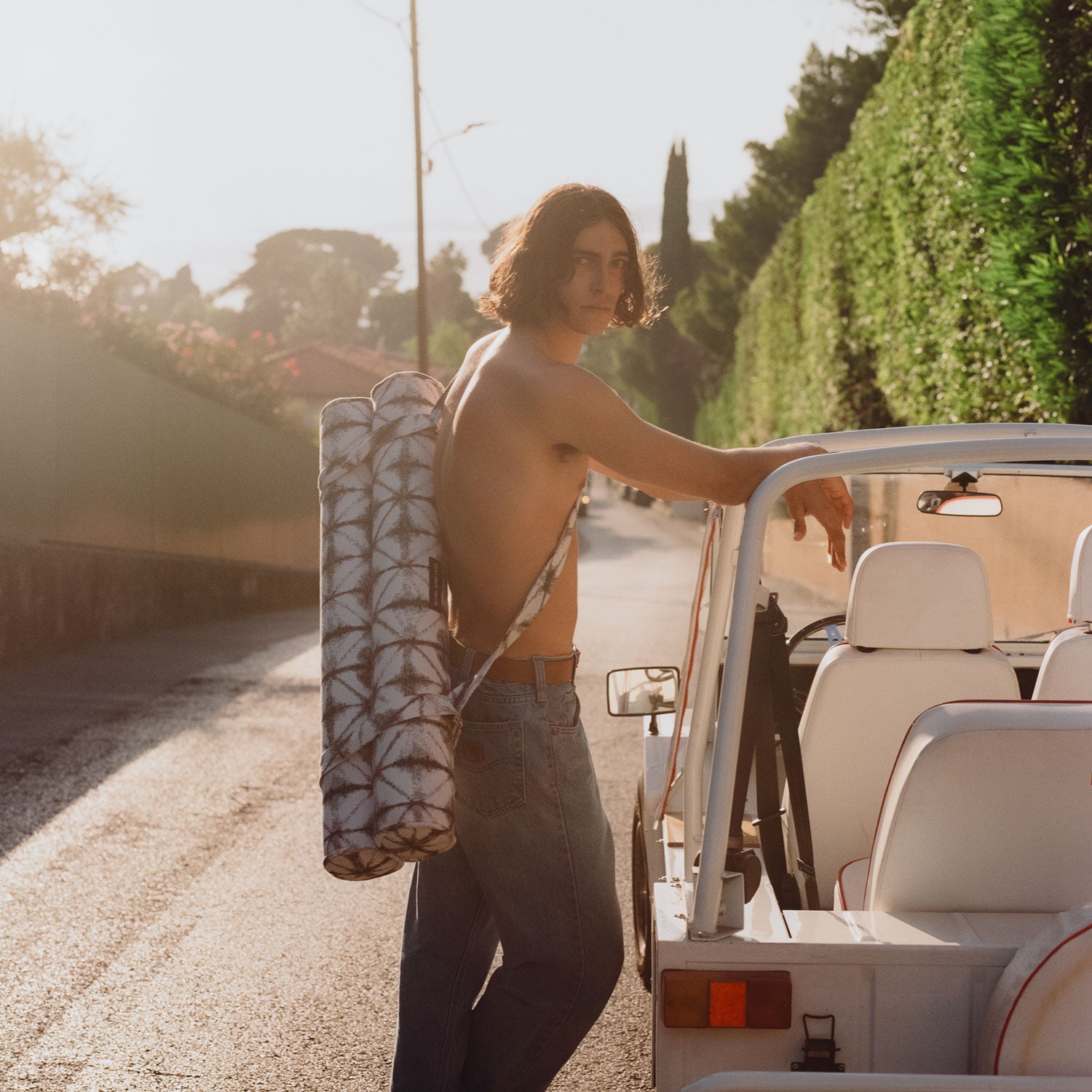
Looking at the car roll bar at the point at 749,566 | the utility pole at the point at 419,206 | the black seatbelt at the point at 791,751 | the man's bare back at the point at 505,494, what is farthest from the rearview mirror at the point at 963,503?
the utility pole at the point at 419,206

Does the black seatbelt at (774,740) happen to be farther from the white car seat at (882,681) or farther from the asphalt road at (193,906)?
the asphalt road at (193,906)

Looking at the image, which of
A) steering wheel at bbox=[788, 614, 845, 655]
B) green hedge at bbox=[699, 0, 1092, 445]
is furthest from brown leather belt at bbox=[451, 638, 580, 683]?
green hedge at bbox=[699, 0, 1092, 445]

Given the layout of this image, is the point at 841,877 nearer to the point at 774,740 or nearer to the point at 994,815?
the point at 774,740

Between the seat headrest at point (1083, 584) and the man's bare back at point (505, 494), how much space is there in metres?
1.62

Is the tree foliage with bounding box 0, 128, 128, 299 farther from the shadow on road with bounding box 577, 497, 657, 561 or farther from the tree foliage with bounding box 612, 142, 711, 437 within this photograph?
the tree foliage with bounding box 612, 142, 711, 437

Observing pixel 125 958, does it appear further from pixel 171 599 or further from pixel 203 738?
pixel 171 599

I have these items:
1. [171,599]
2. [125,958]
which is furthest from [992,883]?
[171,599]

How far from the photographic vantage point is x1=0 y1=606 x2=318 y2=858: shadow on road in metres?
6.80

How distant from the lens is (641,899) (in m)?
4.20

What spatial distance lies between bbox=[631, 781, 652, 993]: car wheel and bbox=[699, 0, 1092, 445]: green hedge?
4998 mm

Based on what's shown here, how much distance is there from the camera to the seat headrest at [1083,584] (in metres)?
3.47

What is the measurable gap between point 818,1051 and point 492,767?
73 centimetres

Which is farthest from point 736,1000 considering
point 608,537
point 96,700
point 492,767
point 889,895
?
point 608,537

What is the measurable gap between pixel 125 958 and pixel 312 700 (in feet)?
16.9
